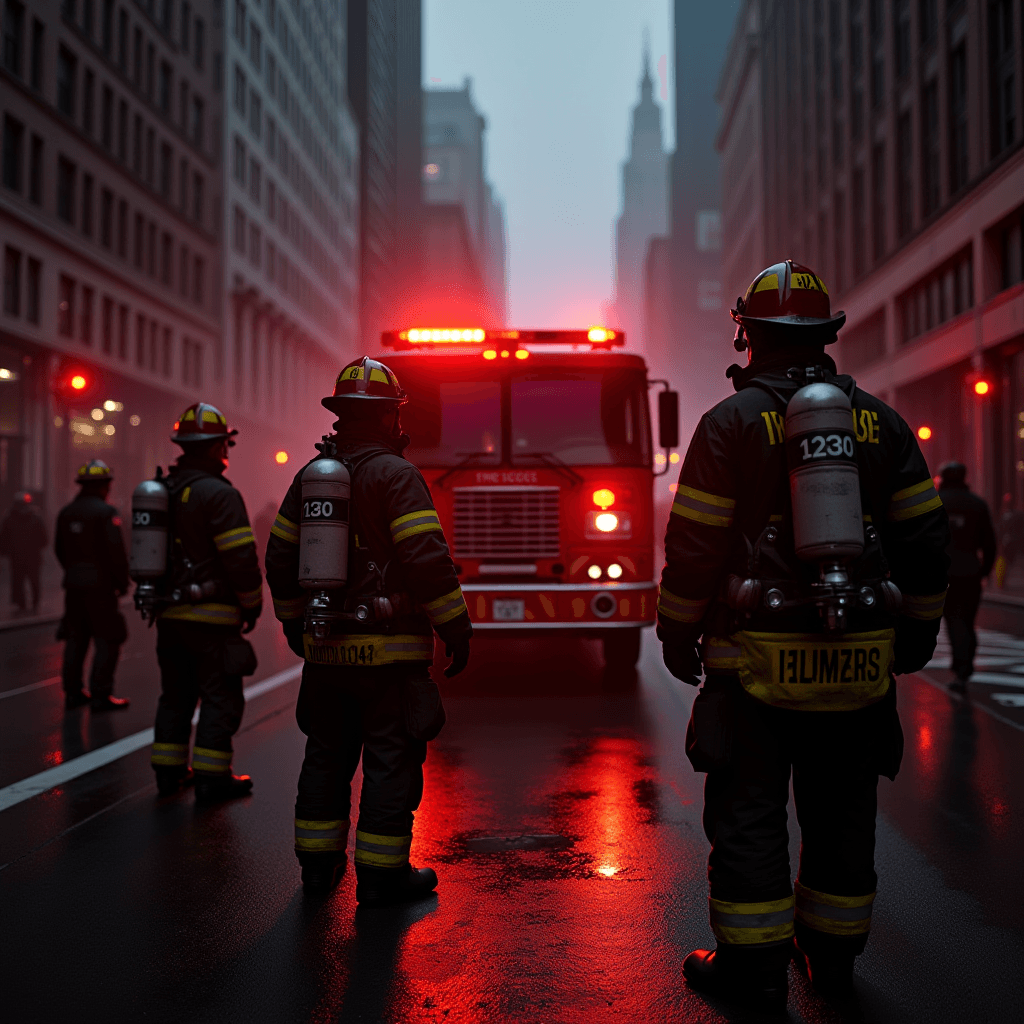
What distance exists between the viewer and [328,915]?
4258 millimetres

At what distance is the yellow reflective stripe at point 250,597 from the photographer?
6121 millimetres

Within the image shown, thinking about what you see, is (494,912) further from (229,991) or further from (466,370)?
(466,370)

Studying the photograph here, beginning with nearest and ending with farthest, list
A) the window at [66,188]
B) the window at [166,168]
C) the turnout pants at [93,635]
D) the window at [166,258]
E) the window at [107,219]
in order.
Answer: the turnout pants at [93,635] → the window at [66,188] → the window at [107,219] → the window at [166,258] → the window at [166,168]

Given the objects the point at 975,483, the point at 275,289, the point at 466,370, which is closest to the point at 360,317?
the point at 275,289

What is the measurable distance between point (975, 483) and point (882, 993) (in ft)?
101

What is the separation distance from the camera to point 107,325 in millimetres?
34781

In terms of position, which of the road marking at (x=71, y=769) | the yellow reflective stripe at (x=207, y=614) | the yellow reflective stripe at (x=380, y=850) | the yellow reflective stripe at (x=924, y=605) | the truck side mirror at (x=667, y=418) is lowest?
the road marking at (x=71, y=769)

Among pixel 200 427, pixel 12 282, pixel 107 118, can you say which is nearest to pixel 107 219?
pixel 107 118

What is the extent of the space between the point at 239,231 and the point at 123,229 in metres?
14.4

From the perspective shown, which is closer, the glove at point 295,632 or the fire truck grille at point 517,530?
the glove at point 295,632

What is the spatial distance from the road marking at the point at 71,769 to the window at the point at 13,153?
2416 cm

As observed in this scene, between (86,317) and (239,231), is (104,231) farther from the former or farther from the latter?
(239,231)

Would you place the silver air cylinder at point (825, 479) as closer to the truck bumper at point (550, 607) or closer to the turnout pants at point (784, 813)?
the turnout pants at point (784, 813)

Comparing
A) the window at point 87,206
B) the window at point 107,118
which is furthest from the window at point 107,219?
the window at point 107,118
